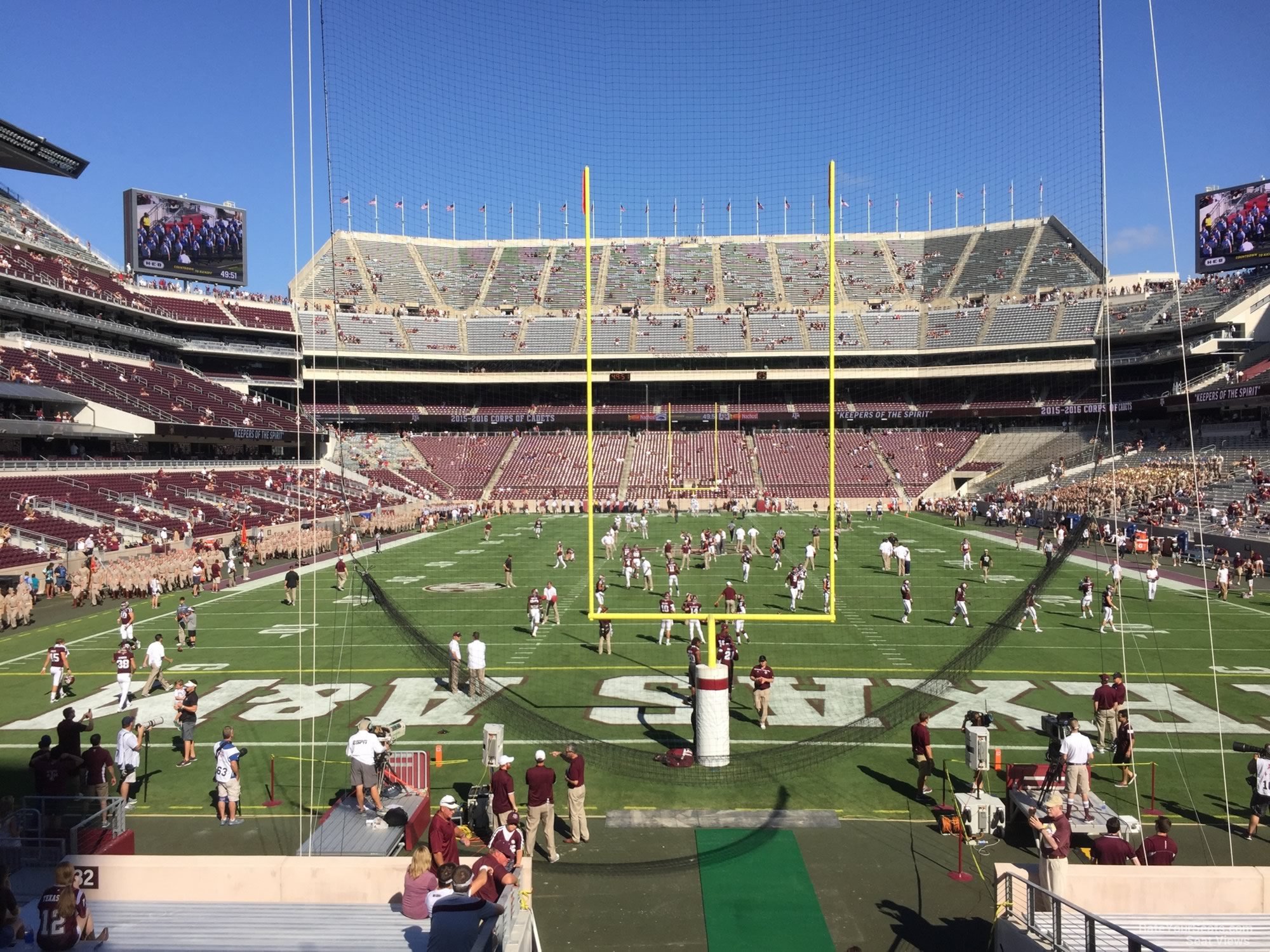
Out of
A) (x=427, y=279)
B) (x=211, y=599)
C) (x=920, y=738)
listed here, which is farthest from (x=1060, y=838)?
(x=427, y=279)

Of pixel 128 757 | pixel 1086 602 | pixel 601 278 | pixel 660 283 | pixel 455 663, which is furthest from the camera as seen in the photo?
pixel 601 278

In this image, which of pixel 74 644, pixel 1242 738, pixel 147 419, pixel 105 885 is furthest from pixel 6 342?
pixel 1242 738

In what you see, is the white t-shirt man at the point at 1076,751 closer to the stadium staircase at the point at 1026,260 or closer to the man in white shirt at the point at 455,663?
the man in white shirt at the point at 455,663

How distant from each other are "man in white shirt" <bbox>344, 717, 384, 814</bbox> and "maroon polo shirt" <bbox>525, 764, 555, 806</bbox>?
1.46m

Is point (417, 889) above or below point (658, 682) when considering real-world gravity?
above

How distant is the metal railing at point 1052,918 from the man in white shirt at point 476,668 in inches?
329

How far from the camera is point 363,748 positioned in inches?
324

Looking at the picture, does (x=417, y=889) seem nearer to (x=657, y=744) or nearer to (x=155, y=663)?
(x=657, y=744)

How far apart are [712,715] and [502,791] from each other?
2.92m

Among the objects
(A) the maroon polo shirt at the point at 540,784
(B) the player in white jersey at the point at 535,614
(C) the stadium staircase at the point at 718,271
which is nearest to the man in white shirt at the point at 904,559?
(B) the player in white jersey at the point at 535,614

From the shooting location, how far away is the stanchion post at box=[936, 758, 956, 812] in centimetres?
907

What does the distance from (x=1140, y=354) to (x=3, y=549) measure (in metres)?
58.6

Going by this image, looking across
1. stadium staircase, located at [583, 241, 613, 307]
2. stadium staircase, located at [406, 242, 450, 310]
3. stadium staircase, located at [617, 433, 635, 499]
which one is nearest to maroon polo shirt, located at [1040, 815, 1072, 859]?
stadium staircase, located at [617, 433, 635, 499]

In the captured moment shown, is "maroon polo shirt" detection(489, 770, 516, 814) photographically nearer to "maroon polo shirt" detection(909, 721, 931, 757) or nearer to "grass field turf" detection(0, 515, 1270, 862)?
"grass field turf" detection(0, 515, 1270, 862)
